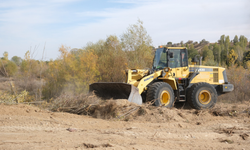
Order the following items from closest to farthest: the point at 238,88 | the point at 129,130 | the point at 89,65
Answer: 1. the point at 129,130
2. the point at 238,88
3. the point at 89,65

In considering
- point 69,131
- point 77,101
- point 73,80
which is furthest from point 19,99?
point 73,80

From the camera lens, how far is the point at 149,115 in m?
7.78

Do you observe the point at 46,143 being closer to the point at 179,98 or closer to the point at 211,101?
the point at 179,98

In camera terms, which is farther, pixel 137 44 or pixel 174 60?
pixel 137 44

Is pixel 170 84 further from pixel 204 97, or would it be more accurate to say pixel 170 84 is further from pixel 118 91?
pixel 118 91

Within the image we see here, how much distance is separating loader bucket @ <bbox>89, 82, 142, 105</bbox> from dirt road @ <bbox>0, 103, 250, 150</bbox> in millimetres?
815

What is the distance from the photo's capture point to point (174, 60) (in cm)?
1045

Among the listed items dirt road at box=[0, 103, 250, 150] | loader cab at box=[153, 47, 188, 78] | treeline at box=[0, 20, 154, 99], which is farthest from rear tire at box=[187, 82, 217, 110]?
treeline at box=[0, 20, 154, 99]

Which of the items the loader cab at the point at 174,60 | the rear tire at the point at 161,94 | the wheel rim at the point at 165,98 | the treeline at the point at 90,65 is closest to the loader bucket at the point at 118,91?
the rear tire at the point at 161,94

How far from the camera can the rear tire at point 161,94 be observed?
29.1 feet

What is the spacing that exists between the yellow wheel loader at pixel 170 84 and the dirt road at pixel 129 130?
45.1 inches

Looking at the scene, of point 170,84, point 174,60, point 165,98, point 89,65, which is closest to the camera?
point 165,98

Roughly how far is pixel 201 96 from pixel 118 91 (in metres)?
4.12

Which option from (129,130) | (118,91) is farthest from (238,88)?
(129,130)
